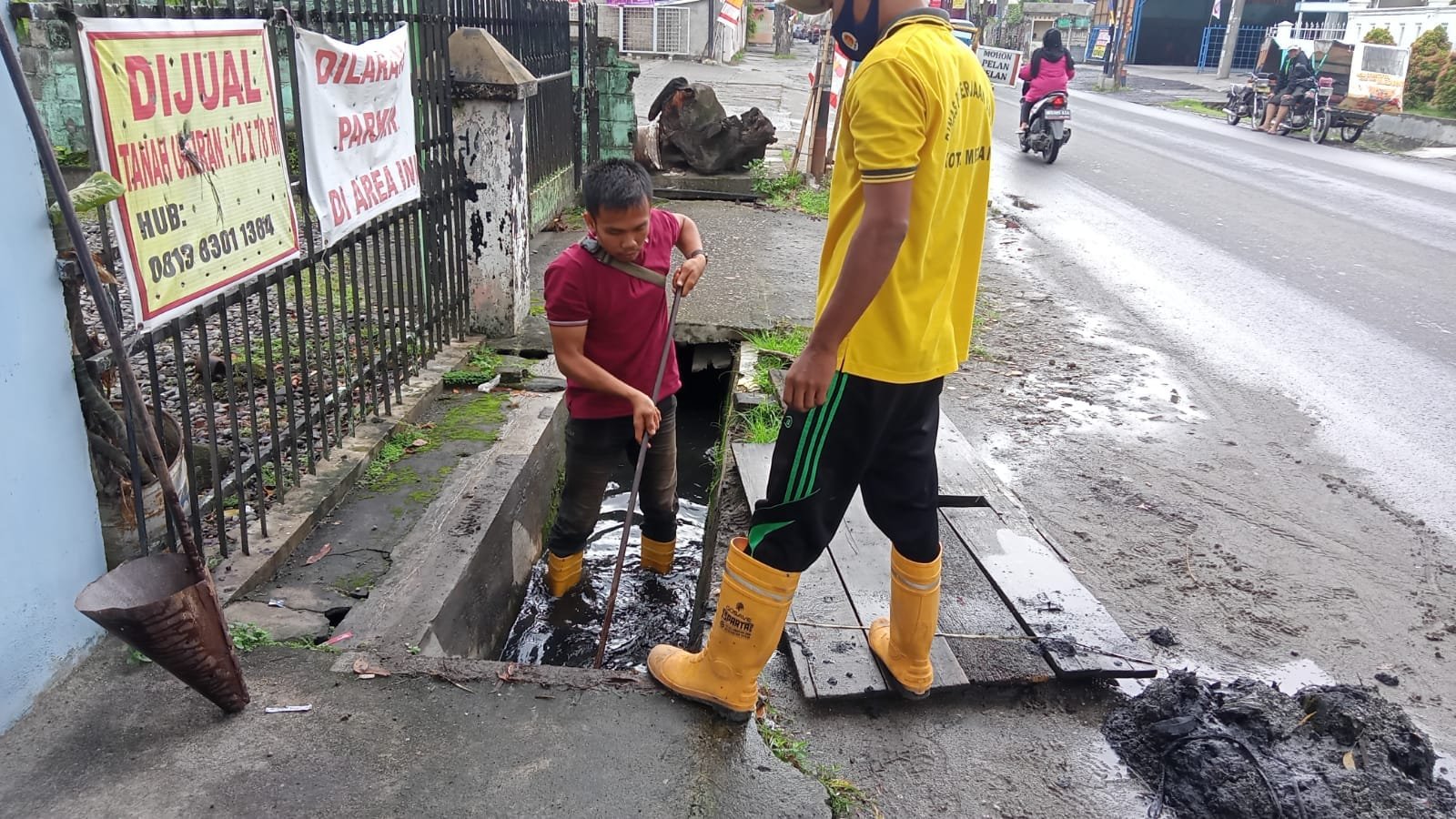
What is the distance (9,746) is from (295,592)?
95 centimetres

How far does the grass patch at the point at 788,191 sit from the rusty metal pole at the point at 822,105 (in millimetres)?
335

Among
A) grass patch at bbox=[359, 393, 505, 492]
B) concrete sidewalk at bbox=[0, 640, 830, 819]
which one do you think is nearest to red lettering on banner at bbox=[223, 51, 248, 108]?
grass patch at bbox=[359, 393, 505, 492]

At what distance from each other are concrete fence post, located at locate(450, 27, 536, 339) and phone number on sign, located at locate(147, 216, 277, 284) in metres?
2.11

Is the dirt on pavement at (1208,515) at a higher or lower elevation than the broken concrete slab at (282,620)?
lower

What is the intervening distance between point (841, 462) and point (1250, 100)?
22938mm

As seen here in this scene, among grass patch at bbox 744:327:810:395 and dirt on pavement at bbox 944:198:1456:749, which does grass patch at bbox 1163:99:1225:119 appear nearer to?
dirt on pavement at bbox 944:198:1456:749

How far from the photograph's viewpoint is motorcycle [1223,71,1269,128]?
2112 cm

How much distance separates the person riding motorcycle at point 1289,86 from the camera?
64.1 feet

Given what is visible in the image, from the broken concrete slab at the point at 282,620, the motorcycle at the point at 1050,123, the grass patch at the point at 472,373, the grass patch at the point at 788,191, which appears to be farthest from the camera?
the motorcycle at the point at 1050,123

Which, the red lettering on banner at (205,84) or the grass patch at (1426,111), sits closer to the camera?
the red lettering on banner at (205,84)

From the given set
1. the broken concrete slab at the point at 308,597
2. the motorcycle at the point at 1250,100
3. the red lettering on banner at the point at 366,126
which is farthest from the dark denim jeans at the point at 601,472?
the motorcycle at the point at 1250,100

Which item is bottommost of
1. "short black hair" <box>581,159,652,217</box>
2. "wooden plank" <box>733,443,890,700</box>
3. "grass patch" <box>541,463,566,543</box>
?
"grass patch" <box>541,463,566,543</box>

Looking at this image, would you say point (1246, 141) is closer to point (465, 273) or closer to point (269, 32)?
point (465, 273)

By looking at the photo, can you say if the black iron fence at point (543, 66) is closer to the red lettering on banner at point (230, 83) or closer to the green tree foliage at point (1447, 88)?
the red lettering on banner at point (230, 83)
